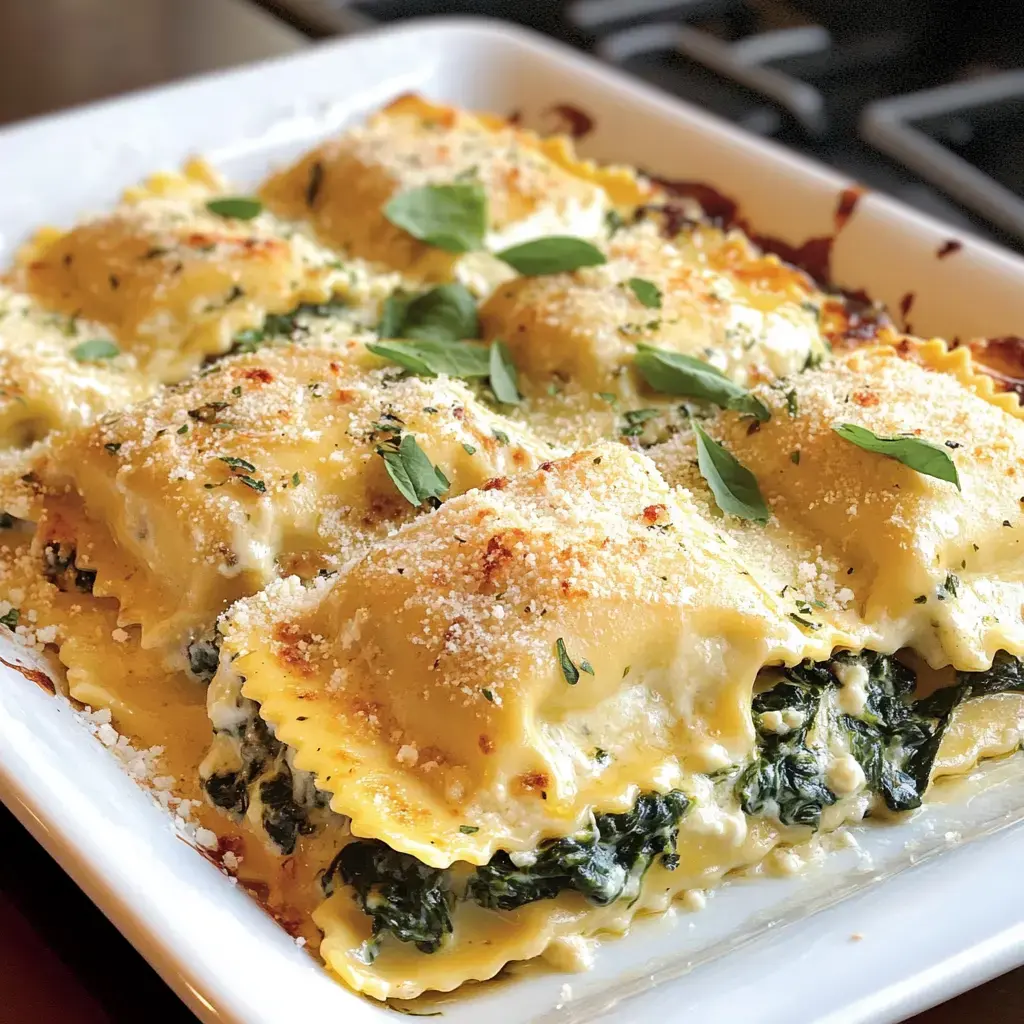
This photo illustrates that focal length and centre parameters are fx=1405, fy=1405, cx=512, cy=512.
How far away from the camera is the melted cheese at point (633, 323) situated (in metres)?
3.76

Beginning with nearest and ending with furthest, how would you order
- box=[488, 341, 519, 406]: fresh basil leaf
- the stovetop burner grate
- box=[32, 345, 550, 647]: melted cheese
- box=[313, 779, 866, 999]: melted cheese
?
box=[313, 779, 866, 999]: melted cheese, box=[32, 345, 550, 647]: melted cheese, box=[488, 341, 519, 406]: fresh basil leaf, the stovetop burner grate

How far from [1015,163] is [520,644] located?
4.61 meters

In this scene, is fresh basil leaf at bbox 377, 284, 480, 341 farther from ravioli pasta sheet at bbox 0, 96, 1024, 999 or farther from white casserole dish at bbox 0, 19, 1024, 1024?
white casserole dish at bbox 0, 19, 1024, 1024

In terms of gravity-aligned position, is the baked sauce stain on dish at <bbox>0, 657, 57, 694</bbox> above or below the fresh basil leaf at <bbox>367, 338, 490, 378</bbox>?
below

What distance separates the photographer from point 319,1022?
228 cm

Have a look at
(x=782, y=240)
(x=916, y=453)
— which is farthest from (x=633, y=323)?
(x=782, y=240)

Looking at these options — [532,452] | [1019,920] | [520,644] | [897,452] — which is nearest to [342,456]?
[532,452]

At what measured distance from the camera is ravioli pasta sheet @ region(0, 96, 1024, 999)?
2605 millimetres

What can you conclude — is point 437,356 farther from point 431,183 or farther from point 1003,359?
point 1003,359

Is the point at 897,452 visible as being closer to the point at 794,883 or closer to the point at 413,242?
the point at 794,883

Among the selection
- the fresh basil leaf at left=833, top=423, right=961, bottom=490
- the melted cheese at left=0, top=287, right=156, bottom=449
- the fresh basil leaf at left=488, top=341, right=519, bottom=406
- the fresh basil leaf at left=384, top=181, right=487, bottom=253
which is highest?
the fresh basil leaf at left=833, top=423, right=961, bottom=490

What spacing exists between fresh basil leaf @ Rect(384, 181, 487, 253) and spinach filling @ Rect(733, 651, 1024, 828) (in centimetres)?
197

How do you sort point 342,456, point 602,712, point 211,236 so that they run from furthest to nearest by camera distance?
point 211,236, point 342,456, point 602,712

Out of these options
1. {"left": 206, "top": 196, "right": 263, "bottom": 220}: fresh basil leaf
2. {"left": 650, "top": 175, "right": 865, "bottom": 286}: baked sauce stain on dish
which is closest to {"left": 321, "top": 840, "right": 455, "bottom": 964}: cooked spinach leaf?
{"left": 206, "top": 196, "right": 263, "bottom": 220}: fresh basil leaf
